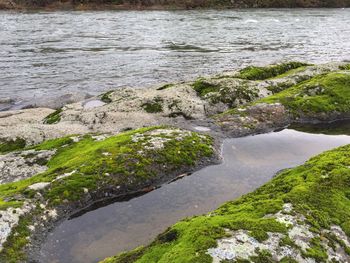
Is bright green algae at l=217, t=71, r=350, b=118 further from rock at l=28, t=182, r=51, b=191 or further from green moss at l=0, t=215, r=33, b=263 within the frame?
green moss at l=0, t=215, r=33, b=263

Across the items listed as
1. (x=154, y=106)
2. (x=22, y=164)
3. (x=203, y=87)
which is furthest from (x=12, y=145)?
(x=203, y=87)

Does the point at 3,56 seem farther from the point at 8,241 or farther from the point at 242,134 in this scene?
the point at 8,241

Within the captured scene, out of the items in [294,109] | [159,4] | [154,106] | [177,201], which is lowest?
[177,201]

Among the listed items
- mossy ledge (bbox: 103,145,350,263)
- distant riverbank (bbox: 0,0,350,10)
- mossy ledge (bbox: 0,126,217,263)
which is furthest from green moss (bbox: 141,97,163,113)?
distant riverbank (bbox: 0,0,350,10)

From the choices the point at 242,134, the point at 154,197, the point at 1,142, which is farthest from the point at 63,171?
the point at 242,134

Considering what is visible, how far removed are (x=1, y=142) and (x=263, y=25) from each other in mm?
61870

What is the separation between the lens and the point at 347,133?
56.4ft

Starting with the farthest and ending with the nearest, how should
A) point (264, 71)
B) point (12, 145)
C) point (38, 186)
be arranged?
point (264, 71) < point (12, 145) < point (38, 186)

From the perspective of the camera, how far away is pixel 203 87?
22.8 meters

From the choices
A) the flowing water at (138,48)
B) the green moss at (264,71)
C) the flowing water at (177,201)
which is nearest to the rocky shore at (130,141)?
the flowing water at (177,201)

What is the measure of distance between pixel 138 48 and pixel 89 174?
3891cm

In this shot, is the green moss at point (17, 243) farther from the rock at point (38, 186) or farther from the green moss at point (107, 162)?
the rock at point (38, 186)

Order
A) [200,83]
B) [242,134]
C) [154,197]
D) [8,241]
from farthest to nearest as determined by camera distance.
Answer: [200,83], [242,134], [154,197], [8,241]

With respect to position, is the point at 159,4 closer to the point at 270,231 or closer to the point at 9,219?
the point at 9,219
